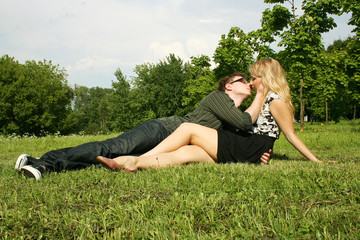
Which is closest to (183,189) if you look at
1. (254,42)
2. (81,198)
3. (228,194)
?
(228,194)

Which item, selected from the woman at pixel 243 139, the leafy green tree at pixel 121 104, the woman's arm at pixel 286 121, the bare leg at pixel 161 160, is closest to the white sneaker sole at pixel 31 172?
the bare leg at pixel 161 160

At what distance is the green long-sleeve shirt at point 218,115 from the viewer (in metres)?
4.14

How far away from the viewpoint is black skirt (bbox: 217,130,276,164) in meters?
4.19

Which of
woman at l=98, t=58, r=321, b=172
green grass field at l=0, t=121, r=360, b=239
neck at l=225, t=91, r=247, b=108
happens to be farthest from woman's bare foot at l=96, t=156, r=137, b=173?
neck at l=225, t=91, r=247, b=108

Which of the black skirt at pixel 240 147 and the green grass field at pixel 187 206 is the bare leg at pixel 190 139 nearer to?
the black skirt at pixel 240 147

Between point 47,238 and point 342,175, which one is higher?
point 342,175

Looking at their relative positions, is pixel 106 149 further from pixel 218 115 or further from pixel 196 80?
pixel 196 80

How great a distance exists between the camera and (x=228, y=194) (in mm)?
2504

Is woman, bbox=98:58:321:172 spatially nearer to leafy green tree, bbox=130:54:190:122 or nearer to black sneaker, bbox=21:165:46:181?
black sneaker, bbox=21:165:46:181

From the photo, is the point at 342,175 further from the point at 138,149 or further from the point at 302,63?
the point at 302,63

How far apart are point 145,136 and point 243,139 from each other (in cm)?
150

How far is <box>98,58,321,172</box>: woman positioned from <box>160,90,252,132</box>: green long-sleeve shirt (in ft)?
0.74

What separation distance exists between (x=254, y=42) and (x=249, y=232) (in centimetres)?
1822

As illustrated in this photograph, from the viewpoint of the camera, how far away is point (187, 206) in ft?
7.11
